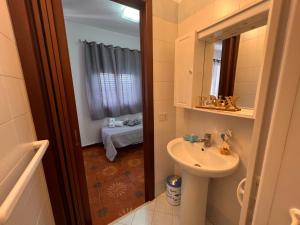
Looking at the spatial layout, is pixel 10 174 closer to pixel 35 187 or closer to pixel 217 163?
pixel 35 187

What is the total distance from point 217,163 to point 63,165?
1.17m

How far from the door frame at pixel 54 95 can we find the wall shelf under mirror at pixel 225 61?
528 mm

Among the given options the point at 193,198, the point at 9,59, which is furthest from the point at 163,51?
the point at 193,198

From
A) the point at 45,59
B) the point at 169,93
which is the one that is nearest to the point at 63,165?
the point at 45,59

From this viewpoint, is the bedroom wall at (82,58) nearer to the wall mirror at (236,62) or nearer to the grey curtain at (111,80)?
the grey curtain at (111,80)

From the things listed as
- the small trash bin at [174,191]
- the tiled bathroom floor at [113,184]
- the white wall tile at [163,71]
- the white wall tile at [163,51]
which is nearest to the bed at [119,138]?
the tiled bathroom floor at [113,184]

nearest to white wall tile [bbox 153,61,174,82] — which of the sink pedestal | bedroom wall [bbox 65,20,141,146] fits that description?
the sink pedestal

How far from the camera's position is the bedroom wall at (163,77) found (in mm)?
1324

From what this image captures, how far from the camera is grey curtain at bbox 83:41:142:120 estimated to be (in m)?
2.92

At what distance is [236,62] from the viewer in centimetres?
109

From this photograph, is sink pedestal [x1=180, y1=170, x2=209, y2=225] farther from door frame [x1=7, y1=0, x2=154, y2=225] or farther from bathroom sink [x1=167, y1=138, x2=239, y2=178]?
→ door frame [x1=7, y1=0, x2=154, y2=225]

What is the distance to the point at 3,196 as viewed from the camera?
44 cm

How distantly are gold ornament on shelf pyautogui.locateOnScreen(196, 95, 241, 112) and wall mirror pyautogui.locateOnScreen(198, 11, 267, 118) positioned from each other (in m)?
0.04

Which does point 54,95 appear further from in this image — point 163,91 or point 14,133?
point 163,91
